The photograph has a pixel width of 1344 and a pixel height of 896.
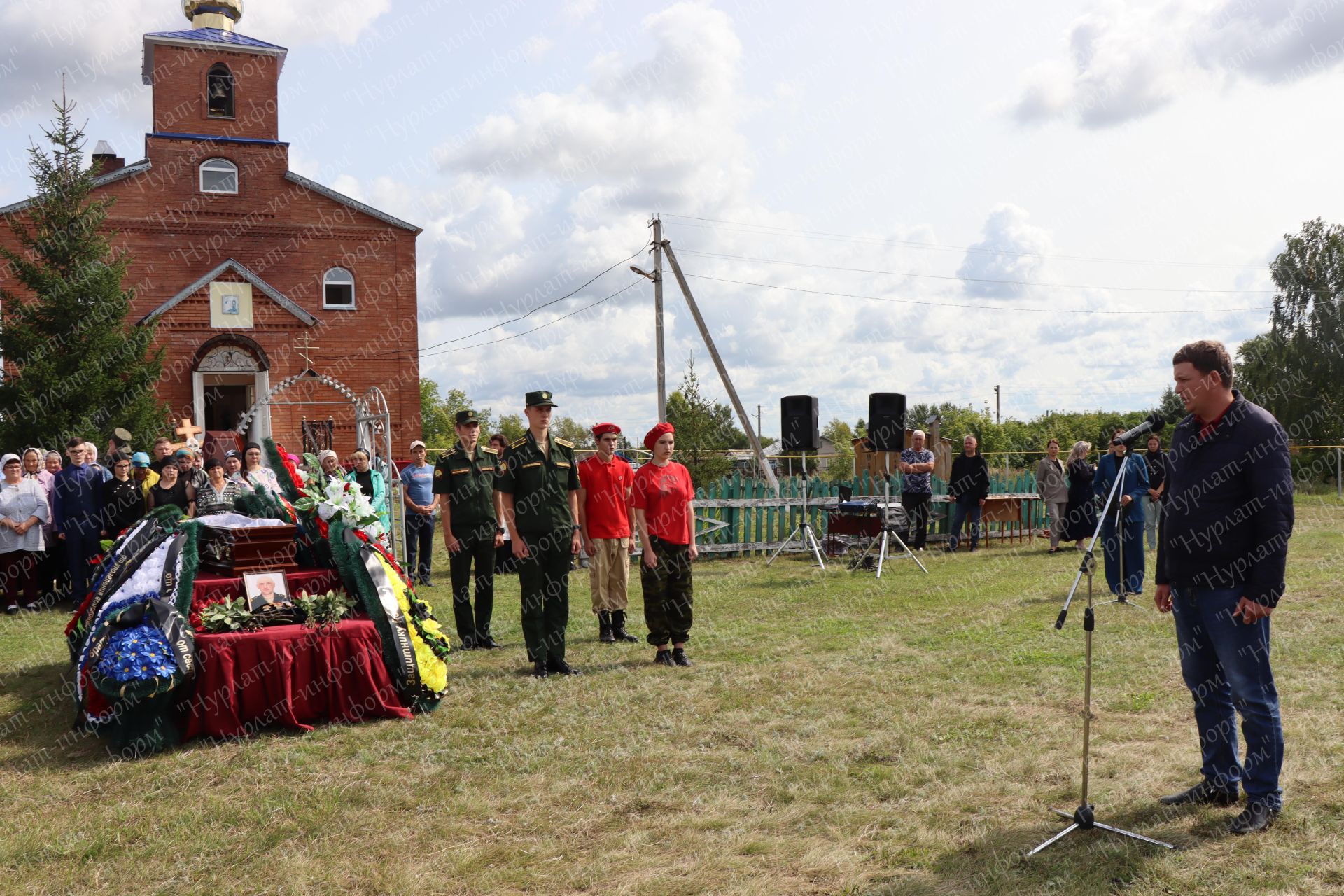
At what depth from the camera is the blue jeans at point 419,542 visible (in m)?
12.3

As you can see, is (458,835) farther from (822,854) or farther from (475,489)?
(475,489)

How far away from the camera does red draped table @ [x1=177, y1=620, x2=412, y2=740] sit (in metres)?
5.79

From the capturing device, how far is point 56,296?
18.8 meters

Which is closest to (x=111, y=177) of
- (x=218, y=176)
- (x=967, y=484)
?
(x=218, y=176)

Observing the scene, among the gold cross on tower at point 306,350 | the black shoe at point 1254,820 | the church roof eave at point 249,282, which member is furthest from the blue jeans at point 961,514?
the church roof eave at point 249,282

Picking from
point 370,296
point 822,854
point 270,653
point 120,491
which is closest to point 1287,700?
point 822,854

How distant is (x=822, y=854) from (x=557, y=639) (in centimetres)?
363

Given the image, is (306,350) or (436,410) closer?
(306,350)

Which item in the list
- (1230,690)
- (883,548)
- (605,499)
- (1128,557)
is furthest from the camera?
(883,548)

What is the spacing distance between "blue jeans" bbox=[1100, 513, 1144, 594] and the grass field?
6.15ft

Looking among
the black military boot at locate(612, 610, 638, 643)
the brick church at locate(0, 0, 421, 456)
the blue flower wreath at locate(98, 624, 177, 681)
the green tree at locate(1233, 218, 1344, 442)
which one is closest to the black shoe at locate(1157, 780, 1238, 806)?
the black military boot at locate(612, 610, 638, 643)

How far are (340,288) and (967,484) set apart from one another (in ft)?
58.4

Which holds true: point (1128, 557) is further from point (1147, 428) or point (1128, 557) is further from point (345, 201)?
point (345, 201)

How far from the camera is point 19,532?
36.4ft
